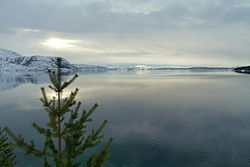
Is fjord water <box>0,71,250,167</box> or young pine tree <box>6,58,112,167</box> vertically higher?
young pine tree <box>6,58,112,167</box>

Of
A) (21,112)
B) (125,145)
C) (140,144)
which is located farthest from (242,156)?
(21,112)

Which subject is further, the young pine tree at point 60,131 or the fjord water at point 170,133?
the fjord water at point 170,133

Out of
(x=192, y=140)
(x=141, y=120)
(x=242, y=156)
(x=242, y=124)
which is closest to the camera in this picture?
(x=242, y=156)

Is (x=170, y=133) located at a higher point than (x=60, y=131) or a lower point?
lower

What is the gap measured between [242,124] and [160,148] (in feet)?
61.5

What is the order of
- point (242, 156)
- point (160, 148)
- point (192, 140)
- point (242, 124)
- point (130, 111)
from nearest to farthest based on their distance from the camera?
point (242, 156) < point (160, 148) < point (192, 140) < point (242, 124) < point (130, 111)

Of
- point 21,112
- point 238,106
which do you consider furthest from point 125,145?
point 238,106

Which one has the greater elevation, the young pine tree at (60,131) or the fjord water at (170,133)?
the young pine tree at (60,131)

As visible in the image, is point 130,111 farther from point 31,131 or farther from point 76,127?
point 76,127

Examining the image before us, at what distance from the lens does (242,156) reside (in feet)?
70.6

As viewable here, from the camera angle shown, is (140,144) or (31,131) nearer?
(140,144)

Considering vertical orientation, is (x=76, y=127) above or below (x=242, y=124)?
above

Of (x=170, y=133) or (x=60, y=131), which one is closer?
(x=60, y=131)

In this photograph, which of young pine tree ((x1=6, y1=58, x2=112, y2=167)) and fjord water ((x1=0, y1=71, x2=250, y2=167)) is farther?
fjord water ((x1=0, y1=71, x2=250, y2=167))
